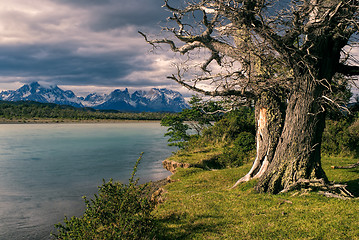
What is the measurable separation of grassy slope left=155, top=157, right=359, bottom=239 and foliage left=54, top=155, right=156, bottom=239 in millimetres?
778

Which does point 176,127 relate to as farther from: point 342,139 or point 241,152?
point 342,139

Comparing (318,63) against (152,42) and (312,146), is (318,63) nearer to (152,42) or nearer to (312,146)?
(312,146)

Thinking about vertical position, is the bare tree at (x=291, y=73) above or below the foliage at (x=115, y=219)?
above

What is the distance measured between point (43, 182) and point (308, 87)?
24323 millimetres

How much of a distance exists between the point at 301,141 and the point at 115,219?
618cm

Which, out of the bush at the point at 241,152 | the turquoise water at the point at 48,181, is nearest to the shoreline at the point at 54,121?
the turquoise water at the point at 48,181

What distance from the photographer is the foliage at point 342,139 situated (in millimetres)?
18172

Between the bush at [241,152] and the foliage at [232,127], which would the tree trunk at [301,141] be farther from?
the foliage at [232,127]

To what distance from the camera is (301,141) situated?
336 inches

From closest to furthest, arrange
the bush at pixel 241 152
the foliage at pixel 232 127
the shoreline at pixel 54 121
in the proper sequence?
1. the bush at pixel 241 152
2. the foliage at pixel 232 127
3. the shoreline at pixel 54 121

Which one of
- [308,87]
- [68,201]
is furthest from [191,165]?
[308,87]

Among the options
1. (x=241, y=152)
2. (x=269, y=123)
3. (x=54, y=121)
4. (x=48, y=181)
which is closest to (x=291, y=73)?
(x=269, y=123)

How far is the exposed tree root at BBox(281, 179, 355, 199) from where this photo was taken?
320 inches

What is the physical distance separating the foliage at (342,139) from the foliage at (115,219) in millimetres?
16319
